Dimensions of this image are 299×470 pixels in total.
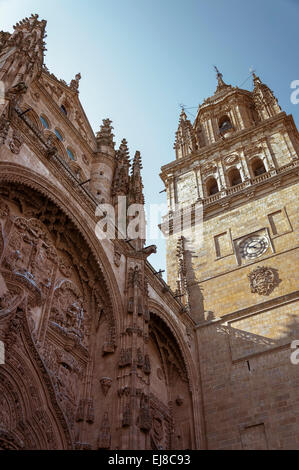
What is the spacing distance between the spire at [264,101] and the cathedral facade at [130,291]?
2.72 feet

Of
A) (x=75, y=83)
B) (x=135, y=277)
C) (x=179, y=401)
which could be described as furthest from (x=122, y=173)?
(x=179, y=401)

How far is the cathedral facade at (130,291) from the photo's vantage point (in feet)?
33.0

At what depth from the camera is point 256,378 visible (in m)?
15.2

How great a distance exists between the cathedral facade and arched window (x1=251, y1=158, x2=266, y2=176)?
102 millimetres

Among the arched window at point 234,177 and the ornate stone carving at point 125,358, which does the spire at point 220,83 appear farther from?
the ornate stone carving at point 125,358

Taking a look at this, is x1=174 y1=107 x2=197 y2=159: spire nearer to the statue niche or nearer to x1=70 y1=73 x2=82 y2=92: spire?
x1=70 y1=73 x2=82 y2=92: spire

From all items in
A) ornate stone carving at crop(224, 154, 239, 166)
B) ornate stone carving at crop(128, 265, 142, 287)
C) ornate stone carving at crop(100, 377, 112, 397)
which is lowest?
ornate stone carving at crop(100, 377, 112, 397)

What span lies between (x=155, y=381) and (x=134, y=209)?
18.5 ft

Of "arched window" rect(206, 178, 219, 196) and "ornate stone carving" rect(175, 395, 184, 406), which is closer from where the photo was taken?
"ornate stone carving" rect(175, 395, 184, 406)

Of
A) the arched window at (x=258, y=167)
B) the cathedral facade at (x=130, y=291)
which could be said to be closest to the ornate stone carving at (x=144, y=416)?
the cathedral facade at (x=130, y=291)

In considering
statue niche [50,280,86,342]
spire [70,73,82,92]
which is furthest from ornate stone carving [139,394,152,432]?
spire [70,73,82,92]

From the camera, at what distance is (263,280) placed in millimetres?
17734

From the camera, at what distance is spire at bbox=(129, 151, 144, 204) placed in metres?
16.3
